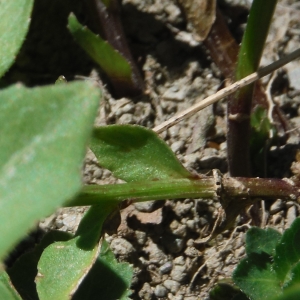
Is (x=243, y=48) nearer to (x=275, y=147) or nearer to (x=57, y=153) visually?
(x=275, y=147)

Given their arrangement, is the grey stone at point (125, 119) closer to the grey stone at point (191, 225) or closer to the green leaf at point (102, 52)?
the green leaf at point (102, 52)

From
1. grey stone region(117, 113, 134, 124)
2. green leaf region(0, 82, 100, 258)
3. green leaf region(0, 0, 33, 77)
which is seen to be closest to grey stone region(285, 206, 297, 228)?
grey stone region(117, 113, 134, 124)

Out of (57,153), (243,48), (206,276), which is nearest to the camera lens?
(57,153)

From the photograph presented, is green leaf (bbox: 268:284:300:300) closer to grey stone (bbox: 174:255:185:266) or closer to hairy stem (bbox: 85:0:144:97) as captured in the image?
grey stone (bbox: 174:255:185:266)

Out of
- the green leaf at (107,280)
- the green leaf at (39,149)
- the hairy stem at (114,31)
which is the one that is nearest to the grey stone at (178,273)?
the green leaf at (107,280)

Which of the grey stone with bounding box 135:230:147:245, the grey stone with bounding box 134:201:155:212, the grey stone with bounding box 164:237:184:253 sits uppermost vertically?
the grey stone with bounding box 134:201:155:212

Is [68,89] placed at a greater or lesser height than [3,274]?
greater

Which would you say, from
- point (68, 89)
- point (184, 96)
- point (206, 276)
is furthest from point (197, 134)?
point (68, 89)
